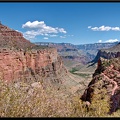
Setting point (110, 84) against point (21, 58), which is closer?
point (110, 84)

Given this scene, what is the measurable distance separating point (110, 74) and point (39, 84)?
12.8 metres

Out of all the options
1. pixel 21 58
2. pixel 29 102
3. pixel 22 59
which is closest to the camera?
pixel 29 102

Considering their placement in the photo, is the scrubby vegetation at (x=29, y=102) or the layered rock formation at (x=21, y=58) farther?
the layered rock formation at (x=21, y=58)

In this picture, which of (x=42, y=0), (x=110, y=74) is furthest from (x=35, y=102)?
(x=110, y=74)

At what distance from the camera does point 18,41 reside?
59125 millimetres

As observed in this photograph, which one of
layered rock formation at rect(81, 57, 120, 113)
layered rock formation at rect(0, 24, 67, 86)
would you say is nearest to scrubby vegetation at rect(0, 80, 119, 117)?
layered rock formation at rect(81, 57, 120, 113)

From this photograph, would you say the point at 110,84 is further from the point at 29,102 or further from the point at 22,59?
the point at 22,59

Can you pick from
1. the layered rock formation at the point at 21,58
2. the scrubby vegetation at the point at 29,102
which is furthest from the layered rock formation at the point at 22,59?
the scrubby vegetation at the point at 29,102

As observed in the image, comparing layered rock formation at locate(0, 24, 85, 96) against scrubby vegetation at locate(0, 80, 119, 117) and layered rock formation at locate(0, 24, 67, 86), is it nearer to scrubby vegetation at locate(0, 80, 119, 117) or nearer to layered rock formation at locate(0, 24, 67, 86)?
layered rock formation at locate(0, 24, 67, 86)

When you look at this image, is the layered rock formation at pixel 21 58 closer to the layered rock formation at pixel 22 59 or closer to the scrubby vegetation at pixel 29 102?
the layered rock formation at pixel 22 59

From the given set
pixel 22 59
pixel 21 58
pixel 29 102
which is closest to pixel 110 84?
pixel 29 102

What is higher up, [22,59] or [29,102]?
[22,59]

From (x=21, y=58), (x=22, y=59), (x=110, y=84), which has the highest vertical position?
(x=21, y=58)

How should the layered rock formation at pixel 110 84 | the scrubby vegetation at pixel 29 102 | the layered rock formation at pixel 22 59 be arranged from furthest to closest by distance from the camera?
the layered rock formation at pixel 22 59 → the layered rock formation at pixel 110 84 → the scrubby vegetation at pixel 29 102
